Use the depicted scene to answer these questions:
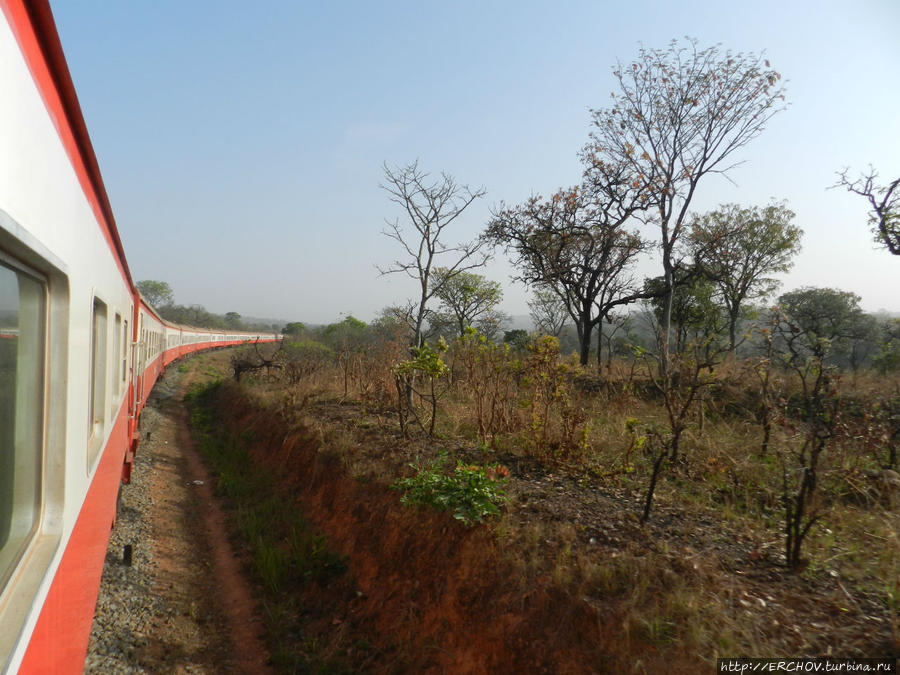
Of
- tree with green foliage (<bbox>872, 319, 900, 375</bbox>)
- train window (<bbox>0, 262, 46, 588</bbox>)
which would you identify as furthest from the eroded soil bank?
tree with green foliage (<bbox>872, 319, 900, 375</bbox>)

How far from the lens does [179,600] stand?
15.7 ft

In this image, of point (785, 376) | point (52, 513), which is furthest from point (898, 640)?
point (785, 376)

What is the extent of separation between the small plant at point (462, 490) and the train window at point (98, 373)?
2.98 metres

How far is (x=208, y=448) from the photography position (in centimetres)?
1001

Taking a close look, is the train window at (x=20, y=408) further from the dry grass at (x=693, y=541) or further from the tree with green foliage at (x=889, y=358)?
the tree with green foliage at (x=889, y=358)

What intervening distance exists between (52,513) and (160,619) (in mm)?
3381

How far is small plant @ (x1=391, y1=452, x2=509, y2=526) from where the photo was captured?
4.78m

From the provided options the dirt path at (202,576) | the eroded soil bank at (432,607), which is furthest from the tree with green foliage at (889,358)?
the dirt path at (202,576)

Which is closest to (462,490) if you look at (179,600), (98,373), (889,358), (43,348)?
(179,600)

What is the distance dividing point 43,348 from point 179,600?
164 inches

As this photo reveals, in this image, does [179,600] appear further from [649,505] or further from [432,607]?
[649,505]

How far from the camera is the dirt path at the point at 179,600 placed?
3.94 meters

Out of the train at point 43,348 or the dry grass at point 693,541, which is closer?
the train at point 43,348

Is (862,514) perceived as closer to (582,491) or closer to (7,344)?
(582,491)
